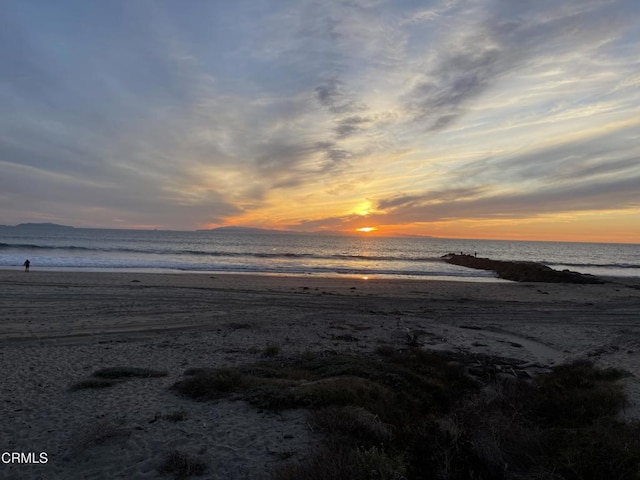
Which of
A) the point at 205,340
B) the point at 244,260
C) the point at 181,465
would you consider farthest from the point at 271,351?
the point at 244,260

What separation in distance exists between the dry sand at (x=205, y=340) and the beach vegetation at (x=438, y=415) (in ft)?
1.66

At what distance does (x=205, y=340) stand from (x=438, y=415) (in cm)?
769

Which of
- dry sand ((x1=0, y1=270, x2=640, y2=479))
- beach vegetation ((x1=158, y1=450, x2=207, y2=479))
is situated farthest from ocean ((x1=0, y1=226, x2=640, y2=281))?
beach vegetation ((x1=158, y1=450, x2=207, y2=479))

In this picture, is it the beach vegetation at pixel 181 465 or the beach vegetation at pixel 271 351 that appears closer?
the beach vegetation at pixel 181 465

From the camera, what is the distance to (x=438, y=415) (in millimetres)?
6727

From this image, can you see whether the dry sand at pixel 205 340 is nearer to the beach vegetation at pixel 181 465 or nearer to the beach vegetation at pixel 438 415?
the beach vegetation at pixel 181 465

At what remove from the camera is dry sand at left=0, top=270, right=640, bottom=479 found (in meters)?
5.52

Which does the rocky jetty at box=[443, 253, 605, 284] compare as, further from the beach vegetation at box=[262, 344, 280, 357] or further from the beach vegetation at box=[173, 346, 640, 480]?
the beach vegetation at box=[262, 344, 280, 357]

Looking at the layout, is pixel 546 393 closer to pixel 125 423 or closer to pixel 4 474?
pixel 125 423

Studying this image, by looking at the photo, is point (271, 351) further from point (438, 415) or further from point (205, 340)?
point (438, 415)

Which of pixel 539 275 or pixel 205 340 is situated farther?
pixel 539 275

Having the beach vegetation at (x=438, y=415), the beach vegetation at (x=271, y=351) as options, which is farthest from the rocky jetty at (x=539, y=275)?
the beach vegetation at (x=271, y=351)

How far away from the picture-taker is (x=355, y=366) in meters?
8.62

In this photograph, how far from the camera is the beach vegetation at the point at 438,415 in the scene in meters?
4.57
